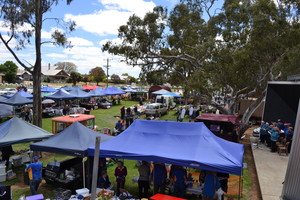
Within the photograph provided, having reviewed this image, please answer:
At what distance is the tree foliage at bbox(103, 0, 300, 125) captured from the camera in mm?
13141

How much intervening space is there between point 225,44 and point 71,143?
1164cm

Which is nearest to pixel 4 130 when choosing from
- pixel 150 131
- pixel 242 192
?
pixel 150 131

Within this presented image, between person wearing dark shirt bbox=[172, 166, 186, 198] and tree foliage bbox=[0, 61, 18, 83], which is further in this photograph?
tree foliage bbox=[0, 61, 18, 83]

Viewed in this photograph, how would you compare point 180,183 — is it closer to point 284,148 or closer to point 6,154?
point 6,154

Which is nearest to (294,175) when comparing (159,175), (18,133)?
(159,175)

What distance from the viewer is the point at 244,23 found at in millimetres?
14680

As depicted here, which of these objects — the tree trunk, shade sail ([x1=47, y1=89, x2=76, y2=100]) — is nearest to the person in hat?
the tree trunk

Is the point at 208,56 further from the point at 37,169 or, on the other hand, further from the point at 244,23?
the point at 37,169

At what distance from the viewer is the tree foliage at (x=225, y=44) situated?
13.1 meters

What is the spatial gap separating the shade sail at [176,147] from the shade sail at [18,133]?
3.64m

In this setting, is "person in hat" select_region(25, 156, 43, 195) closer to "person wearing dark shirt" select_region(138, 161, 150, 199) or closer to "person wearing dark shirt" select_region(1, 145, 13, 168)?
"person wearing dark shirt" select_region(138, 161, 150, 199)

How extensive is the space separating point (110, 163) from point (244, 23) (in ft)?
36.7

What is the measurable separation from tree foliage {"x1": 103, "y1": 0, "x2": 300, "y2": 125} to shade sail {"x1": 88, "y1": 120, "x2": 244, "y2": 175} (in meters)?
7.79

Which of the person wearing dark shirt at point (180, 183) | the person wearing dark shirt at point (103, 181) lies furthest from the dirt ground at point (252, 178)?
the person wearing dark shirt at point (103, 181)
